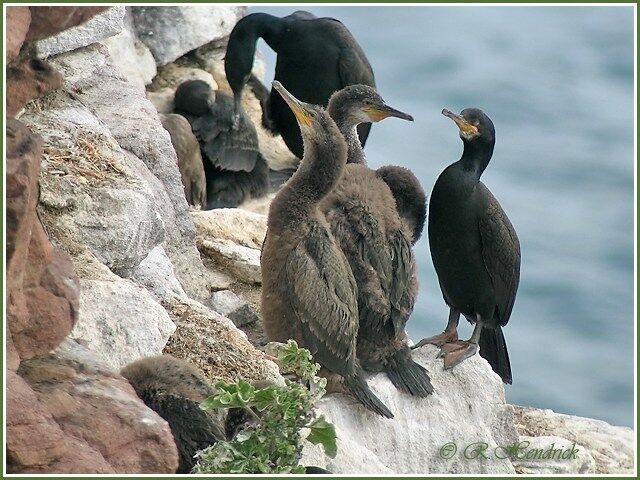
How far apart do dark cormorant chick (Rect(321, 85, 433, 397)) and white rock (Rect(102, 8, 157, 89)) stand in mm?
4026

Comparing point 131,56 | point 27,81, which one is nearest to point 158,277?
point 27,81

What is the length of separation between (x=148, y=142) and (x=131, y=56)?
139 inches

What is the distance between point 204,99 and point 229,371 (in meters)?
5.71

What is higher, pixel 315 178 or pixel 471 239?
pixel 471 239

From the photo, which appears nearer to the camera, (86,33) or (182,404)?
(182,404)

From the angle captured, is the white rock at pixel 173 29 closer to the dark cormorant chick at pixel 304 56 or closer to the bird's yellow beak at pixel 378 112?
the dark cormorant chick at pixel 304 56

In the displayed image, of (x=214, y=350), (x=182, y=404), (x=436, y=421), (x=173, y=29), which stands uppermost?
(x=173, y=29)

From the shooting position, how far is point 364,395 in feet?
24.3

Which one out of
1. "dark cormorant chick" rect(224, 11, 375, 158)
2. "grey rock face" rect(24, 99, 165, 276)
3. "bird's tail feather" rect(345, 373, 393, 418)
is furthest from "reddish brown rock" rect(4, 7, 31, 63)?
"dark cormorant chick" rect(224, 11, 375, 158)

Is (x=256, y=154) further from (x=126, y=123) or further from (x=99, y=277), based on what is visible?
(x=99, y=277)

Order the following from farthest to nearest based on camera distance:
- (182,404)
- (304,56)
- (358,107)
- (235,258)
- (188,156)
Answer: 1. (304,56)
2. (188,156)
3. (235,258)
4. (358,107)
5. (182,404)

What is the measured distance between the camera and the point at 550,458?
8.46 meters

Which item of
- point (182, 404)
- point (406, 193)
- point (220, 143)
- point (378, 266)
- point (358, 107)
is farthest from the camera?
point (220, 143)

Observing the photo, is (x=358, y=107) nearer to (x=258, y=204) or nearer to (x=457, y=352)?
(x=457, y=352)
